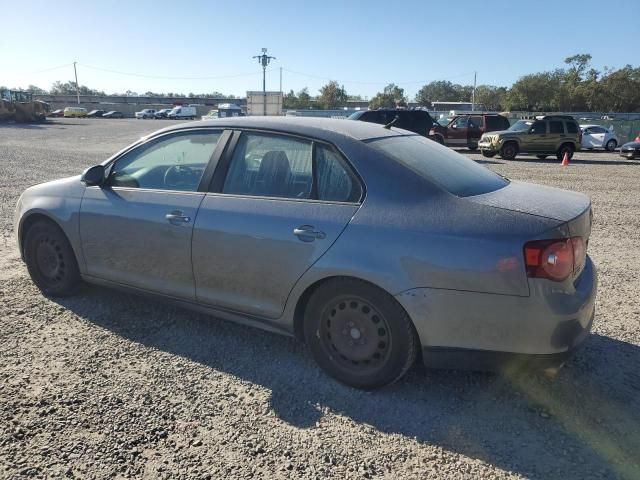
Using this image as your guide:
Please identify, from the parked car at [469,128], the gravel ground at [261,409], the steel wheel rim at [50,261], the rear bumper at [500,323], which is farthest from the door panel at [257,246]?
the parked car at [469,128]

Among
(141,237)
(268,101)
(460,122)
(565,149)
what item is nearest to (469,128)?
(460,122)

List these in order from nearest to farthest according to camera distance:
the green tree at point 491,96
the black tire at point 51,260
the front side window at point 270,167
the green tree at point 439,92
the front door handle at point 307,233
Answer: the front door handle at point 307,233 → the front side window at point 270,167 → the black tire at point 51,260 → the green tree at point 491,96 → the green tree at point 439,92

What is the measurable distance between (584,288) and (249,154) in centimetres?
229

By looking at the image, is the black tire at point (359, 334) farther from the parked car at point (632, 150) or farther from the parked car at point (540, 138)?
the parked car at point (632, 150)

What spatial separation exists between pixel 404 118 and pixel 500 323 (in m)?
18.2

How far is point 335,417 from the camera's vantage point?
285 centimetres

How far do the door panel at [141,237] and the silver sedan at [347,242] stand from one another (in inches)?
0.5

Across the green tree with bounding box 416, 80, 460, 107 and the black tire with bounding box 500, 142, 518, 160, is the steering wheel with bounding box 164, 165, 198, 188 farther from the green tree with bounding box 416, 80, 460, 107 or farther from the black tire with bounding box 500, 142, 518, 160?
the green tree with bounding box 416, 80, 460, 107

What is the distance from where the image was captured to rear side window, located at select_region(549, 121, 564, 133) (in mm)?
20047

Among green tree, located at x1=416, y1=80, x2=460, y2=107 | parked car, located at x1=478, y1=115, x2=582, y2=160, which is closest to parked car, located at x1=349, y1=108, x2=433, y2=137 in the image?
parked car, located at x1=478, y1=115, x2=582, y2=160

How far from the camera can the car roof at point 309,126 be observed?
10.8 ft

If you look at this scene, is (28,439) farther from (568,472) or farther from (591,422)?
(591,422)

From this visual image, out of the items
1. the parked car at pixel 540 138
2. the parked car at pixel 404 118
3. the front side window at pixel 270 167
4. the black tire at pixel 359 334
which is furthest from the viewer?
the parked car at pixel 540 138

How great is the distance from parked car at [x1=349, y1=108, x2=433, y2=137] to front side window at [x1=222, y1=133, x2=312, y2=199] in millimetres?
15999
